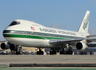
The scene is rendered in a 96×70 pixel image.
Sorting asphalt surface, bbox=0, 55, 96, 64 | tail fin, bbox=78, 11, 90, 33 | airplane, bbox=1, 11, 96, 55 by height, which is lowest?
asphalt surface, bbox=0, 55, 96, 64

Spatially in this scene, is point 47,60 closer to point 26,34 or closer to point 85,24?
point 26,34

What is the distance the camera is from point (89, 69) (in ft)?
25.4

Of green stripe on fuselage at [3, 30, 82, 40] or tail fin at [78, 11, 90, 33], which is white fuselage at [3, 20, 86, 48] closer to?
green stripe on fuselage at [3, 30, 82, 40]

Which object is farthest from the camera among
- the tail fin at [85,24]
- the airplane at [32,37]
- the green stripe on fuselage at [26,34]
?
the tail fin at [85,24]

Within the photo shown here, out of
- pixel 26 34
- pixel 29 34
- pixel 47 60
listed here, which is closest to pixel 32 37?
pixel 29 34

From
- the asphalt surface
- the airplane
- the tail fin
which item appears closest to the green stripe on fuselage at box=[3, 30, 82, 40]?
the airplane

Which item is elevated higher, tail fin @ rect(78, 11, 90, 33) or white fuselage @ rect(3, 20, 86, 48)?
Answer: tail fin @ rect(78, 11, 90, 33)

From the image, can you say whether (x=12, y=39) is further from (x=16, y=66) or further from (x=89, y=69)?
(x=89, y=69)

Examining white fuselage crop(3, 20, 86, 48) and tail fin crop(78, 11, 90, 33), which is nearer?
white fuselage crop(3, 20, 86, 48)

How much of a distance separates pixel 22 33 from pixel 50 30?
6463 millimetres

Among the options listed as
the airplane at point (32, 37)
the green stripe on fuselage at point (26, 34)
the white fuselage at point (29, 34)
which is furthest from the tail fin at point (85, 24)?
the green stripe on fuselage at point (26, 34)

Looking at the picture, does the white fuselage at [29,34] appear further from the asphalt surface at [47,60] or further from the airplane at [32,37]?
the asphalt surface at [47,60]

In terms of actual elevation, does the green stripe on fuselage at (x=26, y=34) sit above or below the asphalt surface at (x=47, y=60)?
above

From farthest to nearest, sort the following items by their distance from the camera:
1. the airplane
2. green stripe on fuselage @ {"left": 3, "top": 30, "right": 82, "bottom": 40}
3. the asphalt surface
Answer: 1. the airplane
2. green stripe on fuselage @ {"left": 3, "top": 30, "right": 82, "bottom": 40}
3. the asphalt surface
